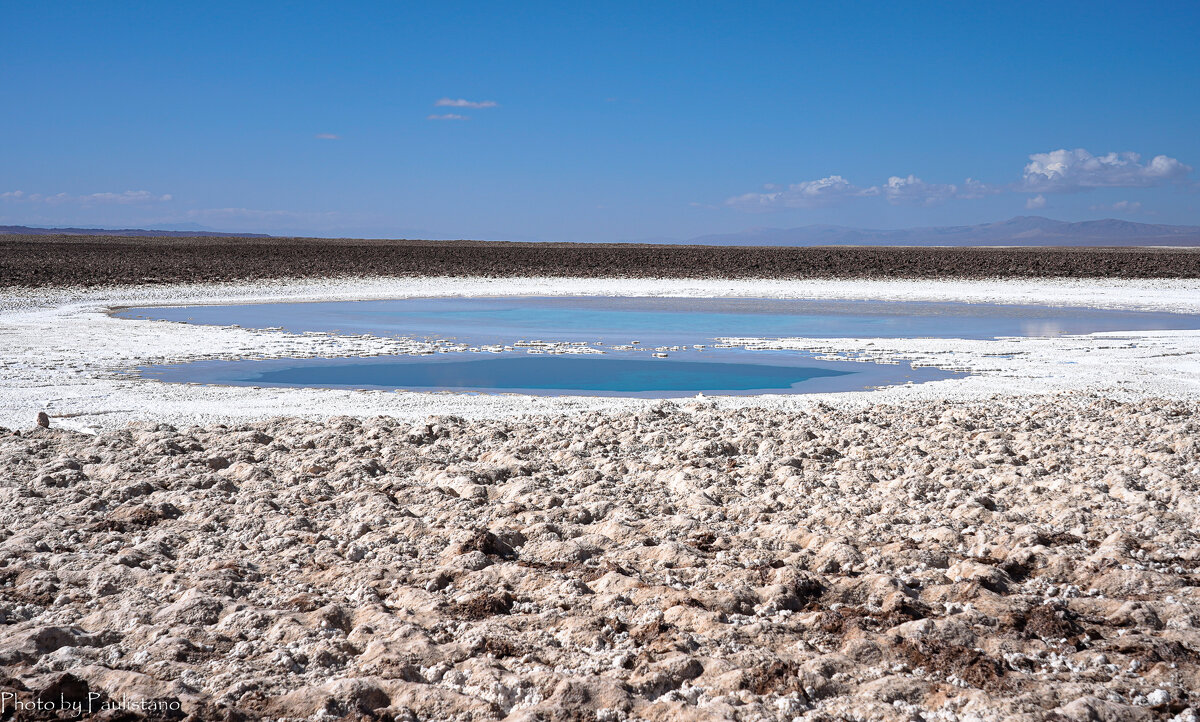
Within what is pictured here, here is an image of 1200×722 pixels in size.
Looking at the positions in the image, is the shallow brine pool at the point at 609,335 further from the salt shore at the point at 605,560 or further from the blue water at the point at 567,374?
the salt shore at the point at 605,560

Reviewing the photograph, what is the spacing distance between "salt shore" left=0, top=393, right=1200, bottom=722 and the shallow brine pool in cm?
415

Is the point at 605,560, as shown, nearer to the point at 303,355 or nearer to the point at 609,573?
the point at 609,573

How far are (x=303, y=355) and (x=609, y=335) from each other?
5.47 m

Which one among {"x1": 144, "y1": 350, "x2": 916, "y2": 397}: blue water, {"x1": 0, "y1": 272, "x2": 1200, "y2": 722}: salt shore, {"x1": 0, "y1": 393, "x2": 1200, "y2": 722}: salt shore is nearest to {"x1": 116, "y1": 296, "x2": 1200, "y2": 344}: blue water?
{"x1": 144, "y1": 350, "x2": 916, "y2": 397}: blue water

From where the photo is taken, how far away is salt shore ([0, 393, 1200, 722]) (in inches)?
136

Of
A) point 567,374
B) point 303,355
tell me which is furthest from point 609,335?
point 303,355

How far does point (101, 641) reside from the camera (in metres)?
3.89

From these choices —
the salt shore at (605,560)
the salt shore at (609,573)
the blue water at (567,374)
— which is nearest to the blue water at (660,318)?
the blue water at (567,374)

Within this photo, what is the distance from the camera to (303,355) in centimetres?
1420

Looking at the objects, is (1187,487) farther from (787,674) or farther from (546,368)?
(546,368)

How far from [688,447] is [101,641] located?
4.39 meters

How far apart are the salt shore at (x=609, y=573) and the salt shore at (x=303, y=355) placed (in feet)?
5.96

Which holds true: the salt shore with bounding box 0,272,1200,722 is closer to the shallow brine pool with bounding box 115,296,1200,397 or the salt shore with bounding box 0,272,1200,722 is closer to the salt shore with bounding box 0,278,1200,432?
the salt shore with bounding box 0,278,1200,432

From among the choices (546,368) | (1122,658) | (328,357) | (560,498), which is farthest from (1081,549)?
(328,357)
